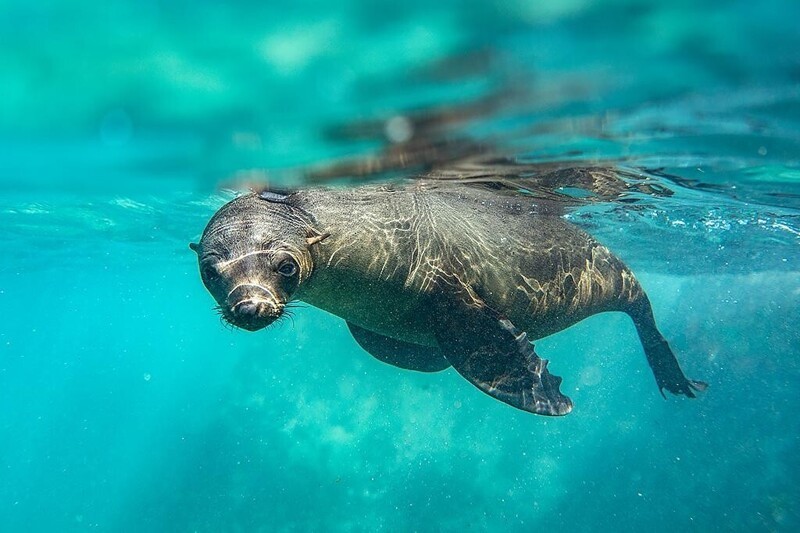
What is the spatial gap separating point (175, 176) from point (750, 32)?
885 cm

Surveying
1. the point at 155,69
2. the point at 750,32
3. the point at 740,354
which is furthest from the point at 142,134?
the point at 740,354

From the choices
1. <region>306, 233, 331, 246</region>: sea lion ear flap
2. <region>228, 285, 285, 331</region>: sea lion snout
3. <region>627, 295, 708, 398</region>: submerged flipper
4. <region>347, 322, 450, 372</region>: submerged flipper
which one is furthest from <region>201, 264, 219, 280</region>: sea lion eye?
<region>627, 295, 708, 398</region>: submerged flipper

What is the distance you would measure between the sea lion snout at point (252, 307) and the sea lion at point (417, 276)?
11 millimetres

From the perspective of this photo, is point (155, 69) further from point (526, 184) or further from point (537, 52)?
point (526, 184)

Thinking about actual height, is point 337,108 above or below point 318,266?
above

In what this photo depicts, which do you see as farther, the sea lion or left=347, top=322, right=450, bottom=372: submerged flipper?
left=347, top=322, right=450, bottom=372: submerged flipper

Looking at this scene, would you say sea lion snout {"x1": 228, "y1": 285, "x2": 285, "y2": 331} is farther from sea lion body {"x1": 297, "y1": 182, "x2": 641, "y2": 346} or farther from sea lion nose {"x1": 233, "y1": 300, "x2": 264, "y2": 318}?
sea lion body {"x1": 297, "y1": 182, "x2": 641, "y2": 346}

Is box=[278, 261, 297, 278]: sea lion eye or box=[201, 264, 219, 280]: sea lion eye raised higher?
box=[278, 261, 297, 278]: sea lion eye

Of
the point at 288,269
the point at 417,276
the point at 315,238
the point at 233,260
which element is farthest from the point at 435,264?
the point at 233,260

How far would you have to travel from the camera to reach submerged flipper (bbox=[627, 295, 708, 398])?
8789 millimetres

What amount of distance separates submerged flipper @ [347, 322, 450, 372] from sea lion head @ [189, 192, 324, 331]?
2.46 m

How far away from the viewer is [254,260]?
485 centimetres

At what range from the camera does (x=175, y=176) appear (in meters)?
9.82

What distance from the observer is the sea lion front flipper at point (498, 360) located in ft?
18.0
